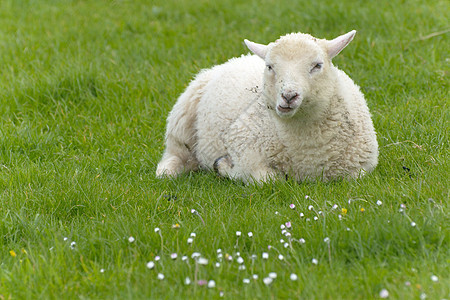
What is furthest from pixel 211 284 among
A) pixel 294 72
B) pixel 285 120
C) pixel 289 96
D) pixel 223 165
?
pixel 223 165

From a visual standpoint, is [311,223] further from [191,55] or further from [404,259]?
[191,55]

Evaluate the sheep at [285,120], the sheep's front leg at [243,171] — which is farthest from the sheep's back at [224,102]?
the sheep's front leg at [243,171]

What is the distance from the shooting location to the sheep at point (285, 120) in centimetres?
419

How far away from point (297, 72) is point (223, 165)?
125 cm

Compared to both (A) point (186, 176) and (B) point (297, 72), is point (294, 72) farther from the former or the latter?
(A) point (186, 176)

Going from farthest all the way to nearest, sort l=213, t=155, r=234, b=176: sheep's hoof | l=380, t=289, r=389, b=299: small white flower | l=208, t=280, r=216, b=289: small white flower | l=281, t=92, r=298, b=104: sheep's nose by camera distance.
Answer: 1. l=213, t=155, r=234, b=176: sheep's hoof
2. l=281, t=92, r=298, b=104: sheep's nose
3. l=208, t=280, r=216, b=289: small white flower
4. l=380, t=289, r=389, b=299: small white flower

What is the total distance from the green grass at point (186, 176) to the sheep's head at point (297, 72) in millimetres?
586

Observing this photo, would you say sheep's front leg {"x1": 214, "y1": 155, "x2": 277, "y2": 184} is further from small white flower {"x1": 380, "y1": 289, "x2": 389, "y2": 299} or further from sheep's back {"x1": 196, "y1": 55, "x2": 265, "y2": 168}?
small white flower {"x1": 380, "y1": 289, "x2": 389, "y2": 299}

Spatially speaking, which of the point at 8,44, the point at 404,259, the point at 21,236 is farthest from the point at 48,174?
the point at 8,44

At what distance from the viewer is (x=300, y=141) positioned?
4.47 m

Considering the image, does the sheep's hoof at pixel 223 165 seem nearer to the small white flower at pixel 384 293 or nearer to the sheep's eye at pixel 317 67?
the sheep's eye at pixel 317 67

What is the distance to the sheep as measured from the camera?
4.19 metres

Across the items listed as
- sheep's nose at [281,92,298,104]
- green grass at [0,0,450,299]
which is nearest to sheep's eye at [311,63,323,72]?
sheep's nose at [281,92,298,104]

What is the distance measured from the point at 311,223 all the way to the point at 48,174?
2168 mm
